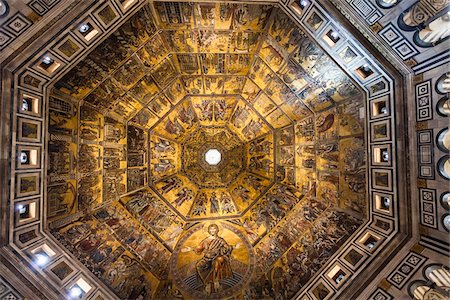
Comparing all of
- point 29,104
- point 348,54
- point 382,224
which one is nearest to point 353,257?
point 382,224

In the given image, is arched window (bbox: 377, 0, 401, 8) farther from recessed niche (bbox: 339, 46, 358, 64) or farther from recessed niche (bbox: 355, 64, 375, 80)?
recessed niche (bbox: 355, 64, 375, 80)

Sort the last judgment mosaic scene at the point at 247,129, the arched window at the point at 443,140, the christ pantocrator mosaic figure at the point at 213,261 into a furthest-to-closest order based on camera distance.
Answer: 1. the christ pantocrator mosaic figure at the point at 213,261
2. the last judgment mosaic scene at the point at 247,129
3. the arched window at the point at 443,140

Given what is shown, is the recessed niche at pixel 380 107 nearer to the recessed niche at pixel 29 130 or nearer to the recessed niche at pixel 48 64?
the recessed niche at pixel 48 64

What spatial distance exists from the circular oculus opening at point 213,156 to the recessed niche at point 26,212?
34.9ft

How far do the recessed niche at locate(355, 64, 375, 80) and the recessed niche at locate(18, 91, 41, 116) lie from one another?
1144 cm

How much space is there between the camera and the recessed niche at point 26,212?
27.1 ft

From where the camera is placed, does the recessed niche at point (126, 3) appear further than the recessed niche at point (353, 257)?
No

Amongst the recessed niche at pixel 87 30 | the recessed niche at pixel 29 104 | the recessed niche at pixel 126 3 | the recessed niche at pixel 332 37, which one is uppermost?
the recessed niche at pixel 332 37

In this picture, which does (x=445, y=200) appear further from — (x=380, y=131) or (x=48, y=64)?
(x=48, y=64)

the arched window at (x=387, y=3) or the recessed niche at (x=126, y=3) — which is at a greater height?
the arched window at (x=387, y=3)

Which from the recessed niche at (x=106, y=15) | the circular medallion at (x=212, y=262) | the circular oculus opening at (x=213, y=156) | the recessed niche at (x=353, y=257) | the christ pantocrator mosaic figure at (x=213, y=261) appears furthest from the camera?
the circular oculus opening at (x=213, y=156)

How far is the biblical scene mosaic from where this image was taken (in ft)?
32.6

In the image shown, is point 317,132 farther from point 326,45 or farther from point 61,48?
point 61,48

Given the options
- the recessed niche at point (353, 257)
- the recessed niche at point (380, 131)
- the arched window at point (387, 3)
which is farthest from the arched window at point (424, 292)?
the arched window at point (387, 3)
